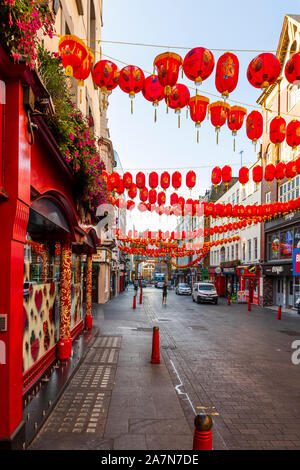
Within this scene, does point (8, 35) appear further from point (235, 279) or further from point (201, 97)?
point (235, 279)

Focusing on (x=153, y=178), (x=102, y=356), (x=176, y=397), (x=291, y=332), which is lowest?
(x=291, y=332)

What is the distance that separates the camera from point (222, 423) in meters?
5.55

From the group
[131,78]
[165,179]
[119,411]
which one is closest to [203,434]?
[119,411]

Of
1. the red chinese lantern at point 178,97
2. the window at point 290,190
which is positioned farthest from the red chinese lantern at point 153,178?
the window at point 290,190

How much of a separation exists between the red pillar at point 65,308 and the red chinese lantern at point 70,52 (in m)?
4.42

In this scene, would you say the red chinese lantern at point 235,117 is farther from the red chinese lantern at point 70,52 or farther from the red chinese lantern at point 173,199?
the red chinese lantern at point 173,199

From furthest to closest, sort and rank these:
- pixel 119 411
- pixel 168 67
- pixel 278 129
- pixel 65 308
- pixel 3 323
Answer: pixel 278 129 < pixel 65 308 < pixel 168 67 < pixel 119 411 < pixel 3 323

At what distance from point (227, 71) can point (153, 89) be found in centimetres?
176

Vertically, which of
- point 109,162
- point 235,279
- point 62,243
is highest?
point 109,162

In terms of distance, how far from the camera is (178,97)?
8203 mm

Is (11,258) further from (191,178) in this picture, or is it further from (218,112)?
(191,178)
